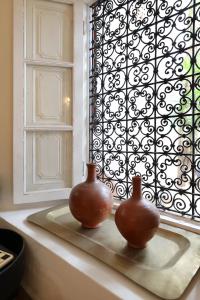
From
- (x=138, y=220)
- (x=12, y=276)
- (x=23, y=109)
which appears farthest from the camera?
(x=23, y=109)

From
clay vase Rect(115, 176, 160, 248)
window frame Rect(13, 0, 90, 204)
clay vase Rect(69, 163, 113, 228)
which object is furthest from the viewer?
window frame Rect(13, 0, 90, 204)

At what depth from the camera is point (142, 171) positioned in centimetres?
130

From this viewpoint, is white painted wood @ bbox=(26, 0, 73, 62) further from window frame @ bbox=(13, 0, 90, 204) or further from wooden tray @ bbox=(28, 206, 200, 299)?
wooden tray @ bbox=(28, 206, 200, 299)

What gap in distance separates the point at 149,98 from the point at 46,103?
62 cm

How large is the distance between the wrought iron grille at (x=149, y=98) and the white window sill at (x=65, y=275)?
19.3 inches

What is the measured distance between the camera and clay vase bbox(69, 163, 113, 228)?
3.38 ft

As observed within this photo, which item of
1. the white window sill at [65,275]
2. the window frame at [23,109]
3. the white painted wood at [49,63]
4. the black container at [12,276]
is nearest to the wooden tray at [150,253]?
the white window sill at [65,275]

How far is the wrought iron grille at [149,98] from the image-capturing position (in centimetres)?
108

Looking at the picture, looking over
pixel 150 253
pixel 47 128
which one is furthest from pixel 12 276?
pixel 47 128

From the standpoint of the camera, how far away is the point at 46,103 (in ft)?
4.81

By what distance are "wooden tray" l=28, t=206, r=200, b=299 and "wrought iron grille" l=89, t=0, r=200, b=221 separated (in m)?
0.21

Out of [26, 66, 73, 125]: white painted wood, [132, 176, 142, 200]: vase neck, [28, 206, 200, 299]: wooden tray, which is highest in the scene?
[26, 66, 73, 125]: white painted wood

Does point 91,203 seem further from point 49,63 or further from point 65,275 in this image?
point 49,63

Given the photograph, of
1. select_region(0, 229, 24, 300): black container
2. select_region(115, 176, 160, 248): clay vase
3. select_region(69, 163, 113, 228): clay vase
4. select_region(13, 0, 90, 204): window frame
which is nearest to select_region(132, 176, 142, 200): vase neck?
select_region(115, 176, 160, 248): clay vase
